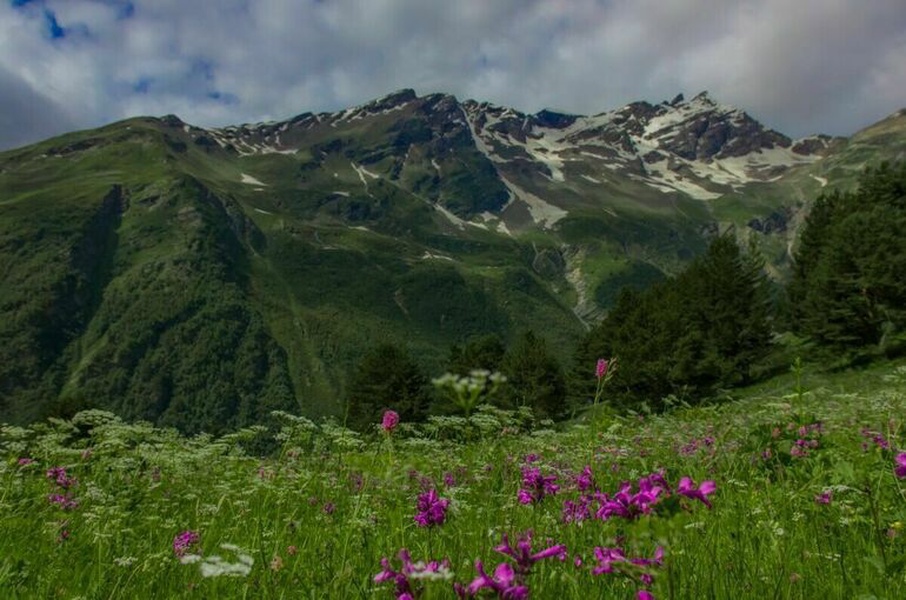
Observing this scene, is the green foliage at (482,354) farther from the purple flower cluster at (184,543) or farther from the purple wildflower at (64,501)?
the purple flower cluster at (184,543)

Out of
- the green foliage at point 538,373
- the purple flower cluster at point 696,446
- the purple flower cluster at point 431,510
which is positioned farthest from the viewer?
the green foliage at point 538,373

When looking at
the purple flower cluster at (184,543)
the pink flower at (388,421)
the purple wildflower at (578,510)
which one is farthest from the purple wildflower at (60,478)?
the purple wildflower at (578,510)

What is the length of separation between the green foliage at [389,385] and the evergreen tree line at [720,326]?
0.15 m

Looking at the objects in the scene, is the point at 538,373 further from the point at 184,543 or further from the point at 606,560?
the point at 606,560

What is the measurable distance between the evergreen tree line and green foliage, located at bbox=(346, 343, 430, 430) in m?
0.15

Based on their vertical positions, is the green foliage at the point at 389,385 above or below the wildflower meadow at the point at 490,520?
below

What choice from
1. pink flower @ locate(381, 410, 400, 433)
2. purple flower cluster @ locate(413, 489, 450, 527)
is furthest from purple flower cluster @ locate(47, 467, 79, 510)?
purple flower cluster @ locate(413, 489, 450, 527)

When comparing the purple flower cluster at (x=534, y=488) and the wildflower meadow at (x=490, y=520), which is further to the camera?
the purple flower cluster at (x=534, y=488)

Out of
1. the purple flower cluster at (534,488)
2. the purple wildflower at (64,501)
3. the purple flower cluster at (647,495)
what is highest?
the purple flower cluster at (647,495)

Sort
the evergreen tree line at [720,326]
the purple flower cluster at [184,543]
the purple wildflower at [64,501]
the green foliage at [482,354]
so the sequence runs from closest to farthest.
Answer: the purple flower cluster at [184,543], the purple wildflower at [64,501], the evergreen tree line at [720,326], the green foliage at [482,354]

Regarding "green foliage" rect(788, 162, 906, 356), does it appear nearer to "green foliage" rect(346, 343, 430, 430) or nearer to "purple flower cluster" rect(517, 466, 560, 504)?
"green foliage" rect(346, 343, 430, 430)

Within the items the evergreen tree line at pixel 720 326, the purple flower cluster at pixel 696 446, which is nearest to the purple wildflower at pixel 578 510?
the purple flower cluster at pixel 696 446

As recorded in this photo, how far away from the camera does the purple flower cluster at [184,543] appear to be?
452 centimetres

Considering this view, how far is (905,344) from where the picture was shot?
39.4 metres
